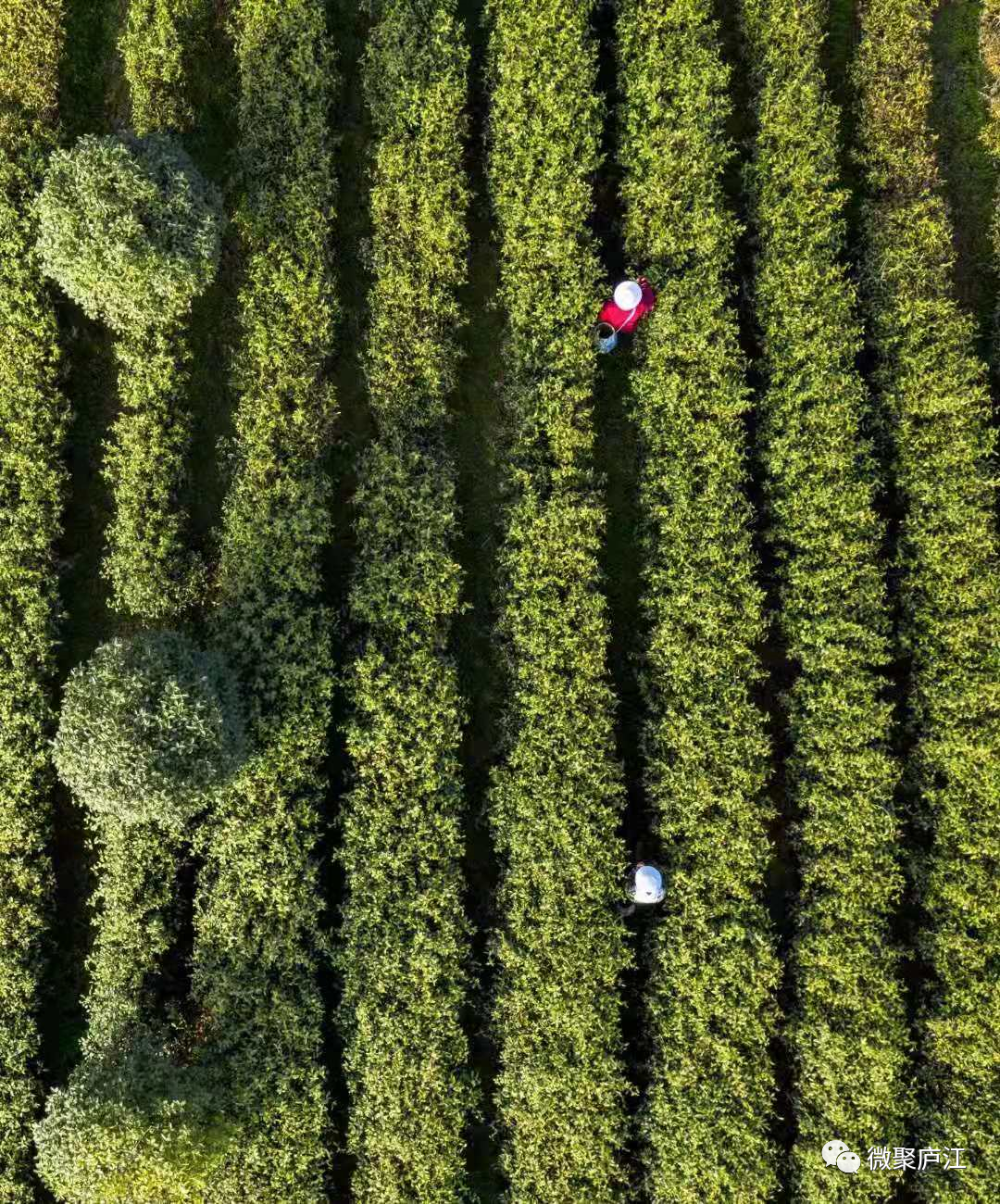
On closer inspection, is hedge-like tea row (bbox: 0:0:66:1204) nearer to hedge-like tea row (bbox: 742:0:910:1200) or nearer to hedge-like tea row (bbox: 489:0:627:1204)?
hedge-like tea row (bbox: 489:0:627:1204)

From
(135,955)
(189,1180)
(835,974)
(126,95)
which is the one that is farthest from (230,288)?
(835,974)

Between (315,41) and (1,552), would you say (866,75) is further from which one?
(1,552)

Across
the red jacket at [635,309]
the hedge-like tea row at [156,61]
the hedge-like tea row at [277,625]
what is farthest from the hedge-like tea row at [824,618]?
the hedge-like tea row at [156,61]

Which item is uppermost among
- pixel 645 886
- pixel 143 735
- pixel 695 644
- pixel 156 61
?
pixel 156 61

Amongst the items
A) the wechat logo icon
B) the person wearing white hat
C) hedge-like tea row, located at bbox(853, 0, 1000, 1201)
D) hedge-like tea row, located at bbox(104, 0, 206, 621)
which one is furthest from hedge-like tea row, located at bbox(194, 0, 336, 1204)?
hedge-like tea row, located at bbox(853, 0, 1000, 1201)

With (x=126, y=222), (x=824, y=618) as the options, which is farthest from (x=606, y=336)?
(x=126, y=222)

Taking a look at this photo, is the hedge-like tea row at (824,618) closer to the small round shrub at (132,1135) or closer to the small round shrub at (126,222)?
the small round shrub at (132,1135)

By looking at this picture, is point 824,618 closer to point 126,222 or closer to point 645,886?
point 645,886
